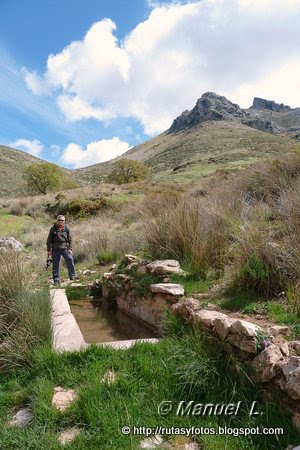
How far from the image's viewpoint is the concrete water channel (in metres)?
4.04

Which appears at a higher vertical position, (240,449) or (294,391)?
(294,391)

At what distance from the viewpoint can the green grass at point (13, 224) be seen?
1765 centimetres

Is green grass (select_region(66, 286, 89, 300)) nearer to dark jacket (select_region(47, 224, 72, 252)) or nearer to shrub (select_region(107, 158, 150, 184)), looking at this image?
dark jacket (select_region(47, 224, 72, 252))

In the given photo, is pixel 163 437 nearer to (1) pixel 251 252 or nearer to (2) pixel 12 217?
(1) pixel 251 252

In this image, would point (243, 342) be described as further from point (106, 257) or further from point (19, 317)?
point (106, 257)

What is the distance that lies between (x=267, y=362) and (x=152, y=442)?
1.05 meters

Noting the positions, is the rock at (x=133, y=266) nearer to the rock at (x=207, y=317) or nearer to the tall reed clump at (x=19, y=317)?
the tall reed clump at (x=19, y=317)

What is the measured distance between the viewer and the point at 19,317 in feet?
12.8

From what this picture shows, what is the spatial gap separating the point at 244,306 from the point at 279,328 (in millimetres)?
939

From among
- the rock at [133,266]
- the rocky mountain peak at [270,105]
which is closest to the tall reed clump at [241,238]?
the rock at [133,266]

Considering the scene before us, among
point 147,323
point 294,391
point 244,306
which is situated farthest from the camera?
point 147,323

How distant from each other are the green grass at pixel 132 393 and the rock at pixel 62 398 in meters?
0.06

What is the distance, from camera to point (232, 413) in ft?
8.98

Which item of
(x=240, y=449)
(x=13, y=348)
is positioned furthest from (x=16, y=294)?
(x=240, y=449)
